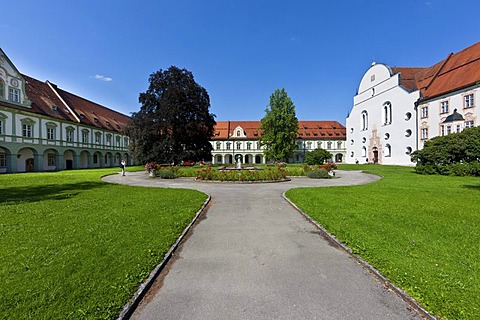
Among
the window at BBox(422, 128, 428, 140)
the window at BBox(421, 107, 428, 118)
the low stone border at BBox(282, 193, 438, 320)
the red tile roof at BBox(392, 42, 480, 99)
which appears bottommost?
the low stone border at BBox(282, 193, 438, 320)

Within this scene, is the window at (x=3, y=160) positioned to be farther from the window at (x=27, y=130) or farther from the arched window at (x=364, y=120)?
the arched window at (x=364, y=120)

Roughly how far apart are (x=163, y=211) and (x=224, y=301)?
5104mm

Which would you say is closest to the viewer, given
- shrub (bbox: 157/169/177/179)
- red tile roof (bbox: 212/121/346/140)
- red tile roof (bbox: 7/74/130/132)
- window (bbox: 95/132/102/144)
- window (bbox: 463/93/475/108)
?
shrub (bbox: 157/169/177/179)

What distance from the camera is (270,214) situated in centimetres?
768

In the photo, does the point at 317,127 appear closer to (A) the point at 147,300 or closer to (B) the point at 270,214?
(B) the point at 270,214

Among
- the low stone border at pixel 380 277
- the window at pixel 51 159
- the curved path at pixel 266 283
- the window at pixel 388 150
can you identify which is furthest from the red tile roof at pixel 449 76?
the window at pixel 51 159

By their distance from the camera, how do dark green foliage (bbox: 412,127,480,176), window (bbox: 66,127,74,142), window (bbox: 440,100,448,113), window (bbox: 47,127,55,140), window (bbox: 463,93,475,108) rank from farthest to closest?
window (bbox: 66,127,74,142), window (bbox: 47,127,55,140), window (bbox: 440,100,448,113), window (bbox: 463,93,475,108), dark green foliage (bbox: 412,127,480,176)

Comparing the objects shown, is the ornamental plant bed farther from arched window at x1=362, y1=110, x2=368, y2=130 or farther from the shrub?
arched window at x1=362, y1=110, x2=368, y2=130

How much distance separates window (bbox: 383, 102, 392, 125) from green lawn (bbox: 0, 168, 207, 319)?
44.8 m

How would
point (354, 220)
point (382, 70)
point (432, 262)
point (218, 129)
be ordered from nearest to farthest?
point (432, 262)
point (354, 220)
point (382, 70)
point (218, 129)

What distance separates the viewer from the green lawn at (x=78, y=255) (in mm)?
2688

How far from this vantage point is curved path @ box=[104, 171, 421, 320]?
9.14ft

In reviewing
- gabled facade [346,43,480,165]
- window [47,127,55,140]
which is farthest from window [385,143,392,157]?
window [47,127,55,140]

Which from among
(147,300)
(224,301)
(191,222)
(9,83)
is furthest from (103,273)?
(9,83)
